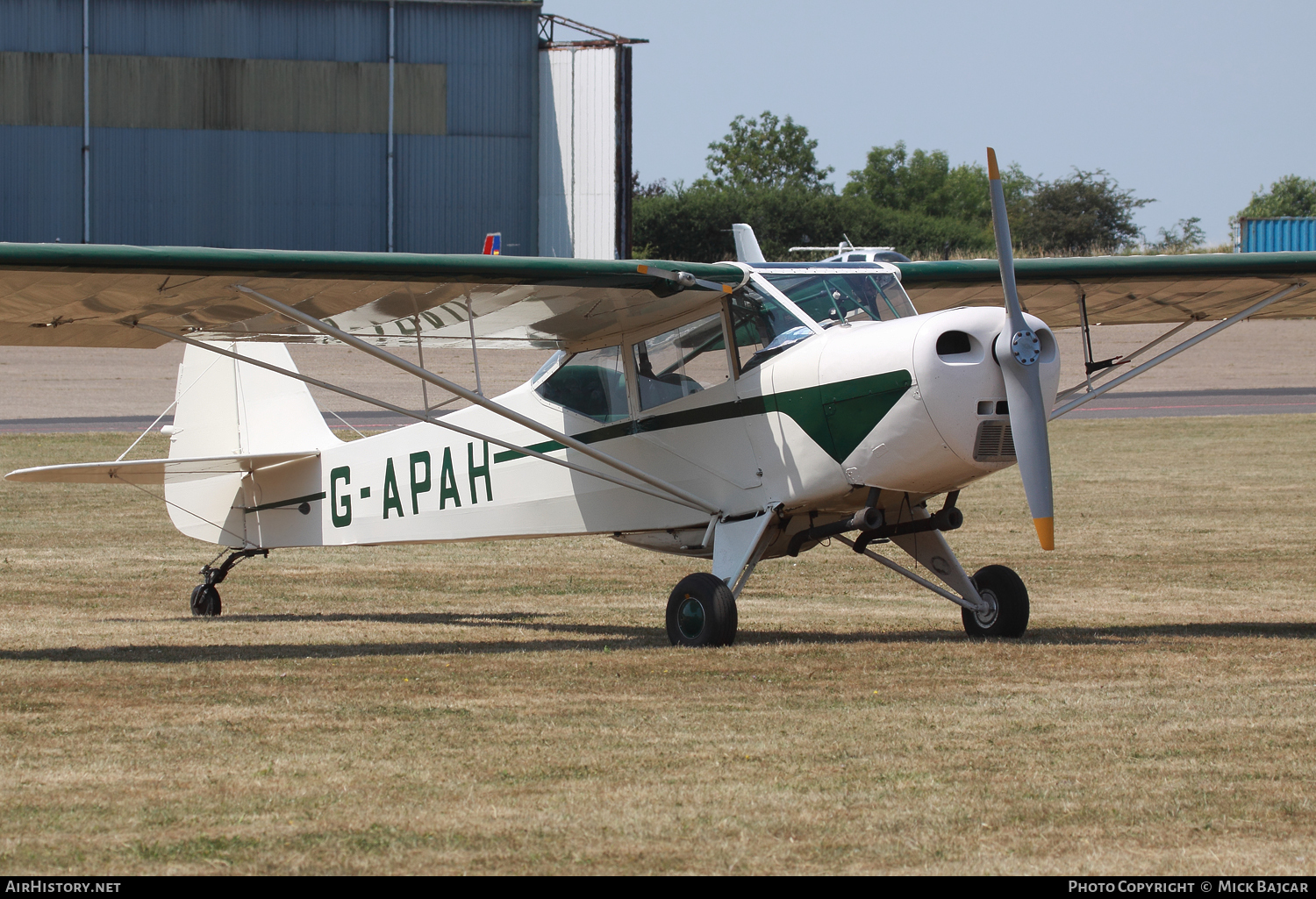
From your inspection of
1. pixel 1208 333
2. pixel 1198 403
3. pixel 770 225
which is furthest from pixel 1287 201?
pixel 1208 333

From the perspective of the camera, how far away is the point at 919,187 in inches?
4070

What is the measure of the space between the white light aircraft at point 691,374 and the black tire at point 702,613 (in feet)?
0.05

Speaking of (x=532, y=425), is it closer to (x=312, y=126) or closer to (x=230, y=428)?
(x=230, y=428)

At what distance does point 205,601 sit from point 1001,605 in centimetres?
659

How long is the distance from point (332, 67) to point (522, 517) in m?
37.2

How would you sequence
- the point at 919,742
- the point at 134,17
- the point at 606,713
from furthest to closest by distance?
the point at 134,17 → the point at 606,713 → the point at 919,742

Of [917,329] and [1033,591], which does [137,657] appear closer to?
Result: [917,329]

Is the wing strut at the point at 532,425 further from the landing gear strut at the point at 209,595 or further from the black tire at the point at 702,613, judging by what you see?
the landing gear strut at the point at 209,595

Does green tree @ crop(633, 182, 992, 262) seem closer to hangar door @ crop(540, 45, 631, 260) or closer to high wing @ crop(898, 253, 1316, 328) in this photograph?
hangar door @ crop(540, 45, 631, 260)

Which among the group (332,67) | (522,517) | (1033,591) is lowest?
(1033,591)

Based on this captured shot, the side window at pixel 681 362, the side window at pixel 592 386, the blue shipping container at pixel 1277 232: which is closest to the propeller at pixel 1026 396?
the side window at pixel 681 362

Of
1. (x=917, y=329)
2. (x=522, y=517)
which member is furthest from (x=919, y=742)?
(x=522, y=517)
